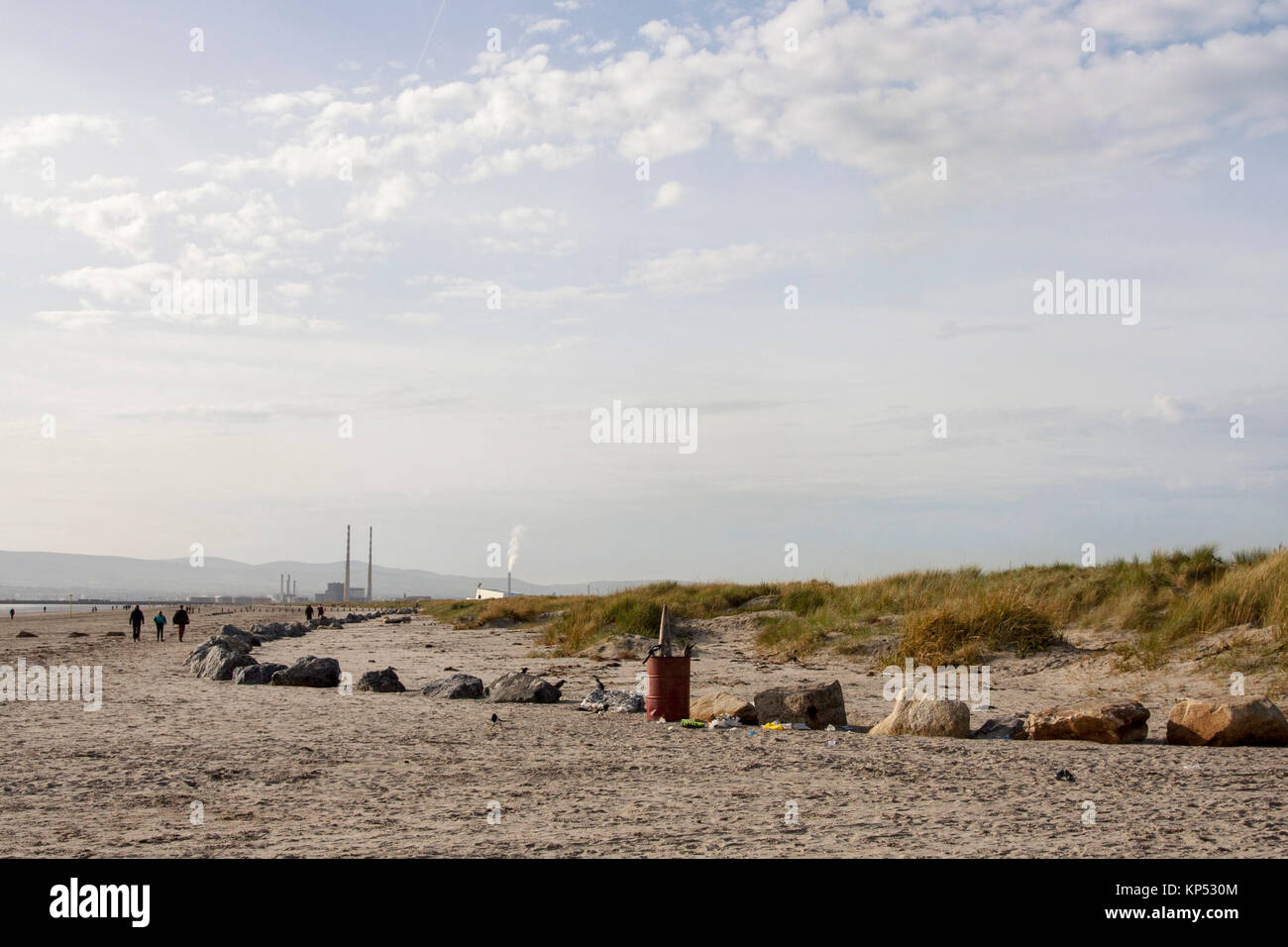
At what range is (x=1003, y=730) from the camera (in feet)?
34.4

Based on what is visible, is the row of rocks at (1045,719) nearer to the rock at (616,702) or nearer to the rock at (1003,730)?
the rock at (1003,730)

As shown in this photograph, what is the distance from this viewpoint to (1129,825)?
6250mm

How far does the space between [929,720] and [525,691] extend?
579 centimetres

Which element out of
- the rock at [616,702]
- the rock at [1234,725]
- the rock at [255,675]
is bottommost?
the rock at [255,675]

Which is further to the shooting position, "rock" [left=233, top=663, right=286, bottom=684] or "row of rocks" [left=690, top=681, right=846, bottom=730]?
"rock" [left=233, top=663, right=286, bottom=684]

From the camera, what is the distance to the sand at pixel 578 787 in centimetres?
589

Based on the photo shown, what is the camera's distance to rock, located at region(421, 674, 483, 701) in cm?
1484

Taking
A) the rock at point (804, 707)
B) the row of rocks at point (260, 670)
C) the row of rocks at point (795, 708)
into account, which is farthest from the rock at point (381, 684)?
the rock at point (804, 707)

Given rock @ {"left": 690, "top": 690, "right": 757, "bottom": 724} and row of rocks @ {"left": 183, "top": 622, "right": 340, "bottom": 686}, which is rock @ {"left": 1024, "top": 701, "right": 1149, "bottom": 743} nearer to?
rock @ {"left": 690, "top": 690, "right": 757, "bottom": 724}

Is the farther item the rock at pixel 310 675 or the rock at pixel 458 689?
the rock at pixel 310 675

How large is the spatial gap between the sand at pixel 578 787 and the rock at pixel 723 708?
2.39 ft

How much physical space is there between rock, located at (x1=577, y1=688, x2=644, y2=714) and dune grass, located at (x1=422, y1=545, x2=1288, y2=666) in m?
6.38

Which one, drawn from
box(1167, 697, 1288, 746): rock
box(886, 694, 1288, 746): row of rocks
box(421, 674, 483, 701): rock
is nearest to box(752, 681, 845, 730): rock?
box(886, 694, 1288, 746): row of rocks
